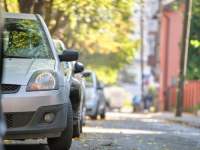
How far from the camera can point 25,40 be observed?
6262mm

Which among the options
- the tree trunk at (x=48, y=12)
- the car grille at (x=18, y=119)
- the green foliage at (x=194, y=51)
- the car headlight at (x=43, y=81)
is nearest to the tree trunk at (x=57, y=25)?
the tree trunk at (x=48, y=12)

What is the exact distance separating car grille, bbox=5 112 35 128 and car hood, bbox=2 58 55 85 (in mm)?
367

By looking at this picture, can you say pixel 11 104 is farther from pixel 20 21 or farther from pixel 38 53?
pixel 20 21

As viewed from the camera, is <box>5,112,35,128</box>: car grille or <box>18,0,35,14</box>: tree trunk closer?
<box>5,112,35,128</box>: car grille

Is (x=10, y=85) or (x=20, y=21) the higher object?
(x=20, y=21)

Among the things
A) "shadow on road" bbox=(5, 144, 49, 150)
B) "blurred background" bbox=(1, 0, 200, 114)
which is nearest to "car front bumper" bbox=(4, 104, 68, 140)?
"shadow on road" bbox=(5, 144, 49, 150)

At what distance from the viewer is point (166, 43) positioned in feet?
122

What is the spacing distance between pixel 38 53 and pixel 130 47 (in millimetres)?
24682

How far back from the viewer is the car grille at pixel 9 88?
5.11 m

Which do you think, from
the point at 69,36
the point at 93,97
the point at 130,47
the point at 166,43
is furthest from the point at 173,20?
the point at 93,97

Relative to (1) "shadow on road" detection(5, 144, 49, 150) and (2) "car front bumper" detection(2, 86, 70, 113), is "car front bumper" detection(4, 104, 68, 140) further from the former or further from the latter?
(1) "shadow on road" detection(5, 144, 49, 150)

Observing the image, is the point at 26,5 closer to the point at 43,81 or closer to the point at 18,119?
the point at 43,81

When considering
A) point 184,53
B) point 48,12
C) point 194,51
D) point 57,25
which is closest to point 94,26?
point 57,25

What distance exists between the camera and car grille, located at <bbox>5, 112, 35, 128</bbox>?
5.13m
